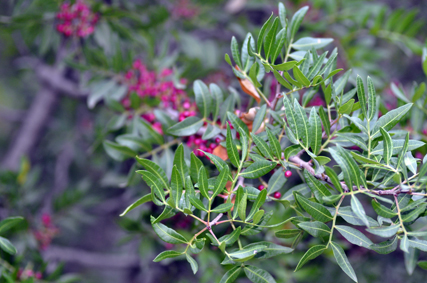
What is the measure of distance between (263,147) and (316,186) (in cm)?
14

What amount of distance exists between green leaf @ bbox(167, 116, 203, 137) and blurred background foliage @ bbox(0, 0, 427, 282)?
0.23 m

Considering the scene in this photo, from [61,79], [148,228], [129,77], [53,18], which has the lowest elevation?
[148,228]

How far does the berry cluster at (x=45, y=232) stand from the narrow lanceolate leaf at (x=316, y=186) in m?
1.53

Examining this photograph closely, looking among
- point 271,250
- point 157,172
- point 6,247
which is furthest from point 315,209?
point 6,247

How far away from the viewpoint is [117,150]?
1041 mm

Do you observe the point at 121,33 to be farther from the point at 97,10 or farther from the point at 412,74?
the point at 412,74

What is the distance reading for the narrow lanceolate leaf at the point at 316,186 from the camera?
2.22ft

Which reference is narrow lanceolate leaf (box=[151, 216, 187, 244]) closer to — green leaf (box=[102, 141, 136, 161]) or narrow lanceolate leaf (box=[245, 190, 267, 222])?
narrow lanceolate leaf (box=[245, 190, 267, 222])

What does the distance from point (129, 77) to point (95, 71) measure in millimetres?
147

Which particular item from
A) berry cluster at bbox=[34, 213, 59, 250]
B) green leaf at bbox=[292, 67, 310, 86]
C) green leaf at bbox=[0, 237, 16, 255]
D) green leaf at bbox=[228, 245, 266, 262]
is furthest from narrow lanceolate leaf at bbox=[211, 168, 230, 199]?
berry cluster at bbox=[34, 213, 59, 250]

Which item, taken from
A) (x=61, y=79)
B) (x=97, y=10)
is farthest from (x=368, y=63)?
(x=61, y=79)

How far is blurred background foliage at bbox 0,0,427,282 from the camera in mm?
1352

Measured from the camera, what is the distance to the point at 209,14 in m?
1.99

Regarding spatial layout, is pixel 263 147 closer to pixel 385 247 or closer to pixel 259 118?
pixel 259 118
